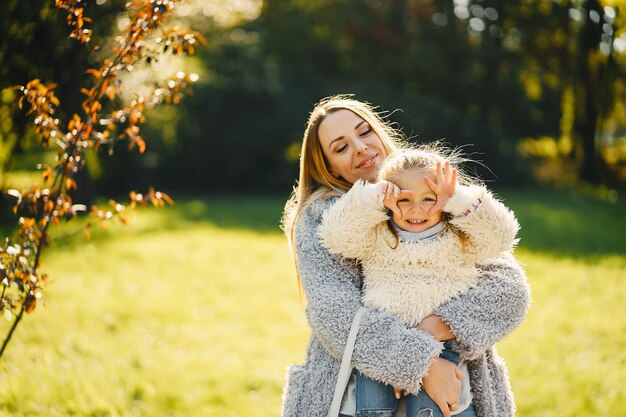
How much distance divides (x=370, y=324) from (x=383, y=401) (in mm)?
258

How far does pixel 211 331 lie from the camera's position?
6.55 m

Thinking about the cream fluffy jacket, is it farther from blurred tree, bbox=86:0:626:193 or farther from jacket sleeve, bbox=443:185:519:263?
blurred tree, bbox=86:0:626:193

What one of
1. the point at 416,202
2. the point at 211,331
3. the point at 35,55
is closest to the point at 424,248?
the point at 416,202

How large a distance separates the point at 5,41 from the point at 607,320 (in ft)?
19.8

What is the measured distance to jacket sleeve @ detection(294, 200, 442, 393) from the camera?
2064mm

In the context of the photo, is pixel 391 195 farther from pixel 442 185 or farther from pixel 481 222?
pixel 481 222

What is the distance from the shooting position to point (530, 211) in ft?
47.4

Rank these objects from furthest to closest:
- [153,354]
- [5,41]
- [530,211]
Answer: [530,211] → [153,354] → [5,41]

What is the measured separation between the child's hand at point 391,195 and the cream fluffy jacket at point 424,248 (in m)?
0.02

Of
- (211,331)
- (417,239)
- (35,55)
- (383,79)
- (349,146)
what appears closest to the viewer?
(417,239)

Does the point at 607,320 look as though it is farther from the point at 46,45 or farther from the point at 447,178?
the point at 46,45

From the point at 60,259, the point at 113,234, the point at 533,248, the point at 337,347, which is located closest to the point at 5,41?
the point at 337,347

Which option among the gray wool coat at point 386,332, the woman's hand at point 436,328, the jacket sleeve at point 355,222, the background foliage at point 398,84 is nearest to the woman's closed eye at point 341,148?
the gray wool coat at point 386,332

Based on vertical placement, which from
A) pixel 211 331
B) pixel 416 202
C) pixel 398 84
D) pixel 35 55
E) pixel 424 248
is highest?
pixel 416 202
